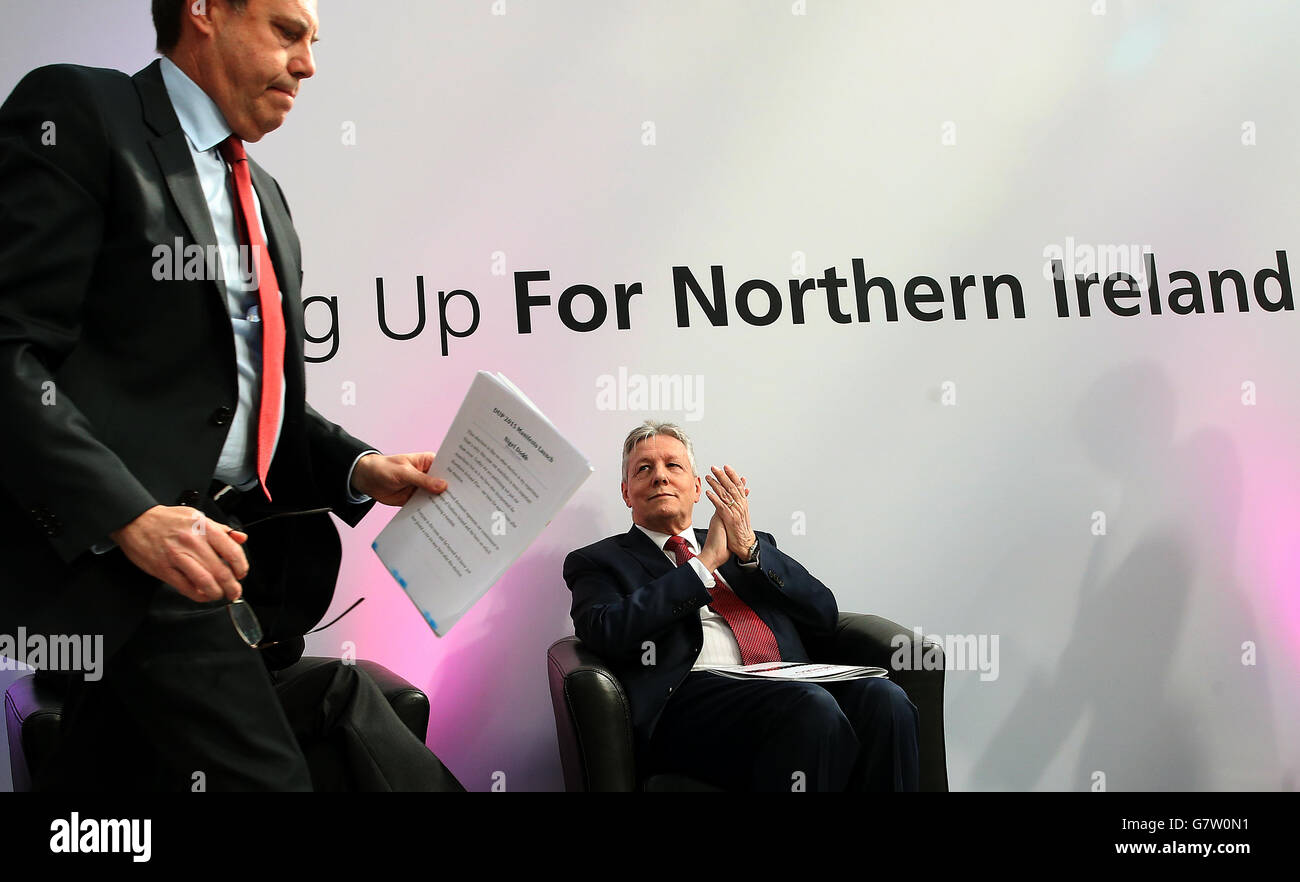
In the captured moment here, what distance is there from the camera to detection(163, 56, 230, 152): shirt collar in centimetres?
154

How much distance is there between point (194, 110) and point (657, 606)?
70.5 inches

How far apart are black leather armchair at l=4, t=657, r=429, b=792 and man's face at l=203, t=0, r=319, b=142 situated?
1.29 m

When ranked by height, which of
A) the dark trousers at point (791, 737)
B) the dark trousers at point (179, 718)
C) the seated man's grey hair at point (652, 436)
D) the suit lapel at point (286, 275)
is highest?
the suit lapel at point (286, 275)

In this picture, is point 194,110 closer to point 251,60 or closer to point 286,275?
point 251,60

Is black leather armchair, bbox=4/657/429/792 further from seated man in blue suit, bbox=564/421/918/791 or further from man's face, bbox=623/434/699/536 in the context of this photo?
man's face, bbox=623/434/699/536

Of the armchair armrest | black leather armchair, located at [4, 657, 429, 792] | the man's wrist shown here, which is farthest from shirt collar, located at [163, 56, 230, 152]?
the armchair armrest

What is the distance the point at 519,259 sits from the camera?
350 cm

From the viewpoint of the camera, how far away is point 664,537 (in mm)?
3268

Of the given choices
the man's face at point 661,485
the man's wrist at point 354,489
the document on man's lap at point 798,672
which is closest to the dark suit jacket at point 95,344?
the man's wrist at point 354,489

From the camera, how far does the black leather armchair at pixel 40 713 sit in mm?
2402

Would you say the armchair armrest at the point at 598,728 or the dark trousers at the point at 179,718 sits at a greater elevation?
the dark trousers at the point at 179,718

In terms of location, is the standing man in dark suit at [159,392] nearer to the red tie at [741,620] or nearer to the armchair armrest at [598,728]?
the armchair armrest at [598,728]
